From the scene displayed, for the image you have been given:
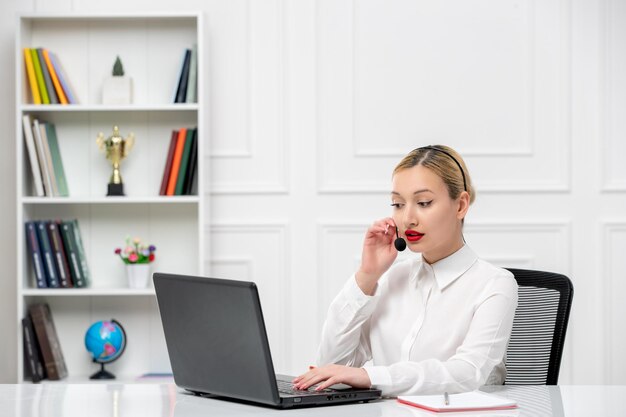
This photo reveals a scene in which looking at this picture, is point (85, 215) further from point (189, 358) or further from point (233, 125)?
point (189, 358)

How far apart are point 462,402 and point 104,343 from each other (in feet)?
7.67

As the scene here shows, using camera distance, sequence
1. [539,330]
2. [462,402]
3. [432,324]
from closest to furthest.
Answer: [462,402] < [432,324] < [539,330]

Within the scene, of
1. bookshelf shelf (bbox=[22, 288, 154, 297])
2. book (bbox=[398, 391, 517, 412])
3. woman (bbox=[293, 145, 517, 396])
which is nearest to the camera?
book (bbox=[398, 391, 517, 412])

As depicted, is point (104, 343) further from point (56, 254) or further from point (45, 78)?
point (45, 78)

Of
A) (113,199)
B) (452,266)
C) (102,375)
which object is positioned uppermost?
(113,199)

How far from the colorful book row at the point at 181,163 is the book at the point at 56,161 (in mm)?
420

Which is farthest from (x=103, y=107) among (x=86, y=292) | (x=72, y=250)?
(x=86, y=292)

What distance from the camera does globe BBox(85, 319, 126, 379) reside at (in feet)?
11.6

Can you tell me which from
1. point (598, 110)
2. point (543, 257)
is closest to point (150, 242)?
point (543, 257)

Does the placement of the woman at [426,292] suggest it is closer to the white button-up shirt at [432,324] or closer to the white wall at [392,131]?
the white button-up shirt at [432,324]

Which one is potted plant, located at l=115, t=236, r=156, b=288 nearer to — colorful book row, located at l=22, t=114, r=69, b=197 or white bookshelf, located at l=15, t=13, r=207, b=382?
white bookshelf, located at l=15, t=13, r=207, b=382

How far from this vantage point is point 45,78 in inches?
141

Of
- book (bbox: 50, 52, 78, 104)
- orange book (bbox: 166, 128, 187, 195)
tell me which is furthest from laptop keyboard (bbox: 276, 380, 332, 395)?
book (bbox: 50, 52, 78, 104)

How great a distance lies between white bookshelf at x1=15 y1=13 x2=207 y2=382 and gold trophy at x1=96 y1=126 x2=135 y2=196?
0.26 feet
